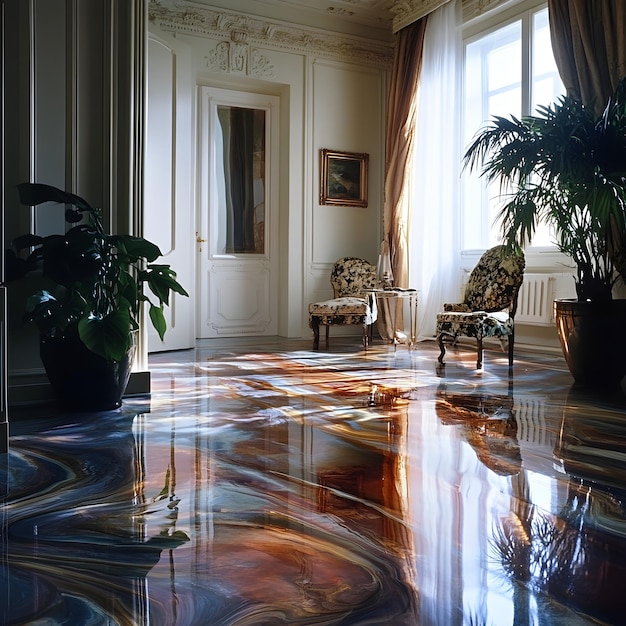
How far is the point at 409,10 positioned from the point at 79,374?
528cm

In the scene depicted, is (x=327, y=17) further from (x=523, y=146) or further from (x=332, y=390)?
(x=332, y=390)

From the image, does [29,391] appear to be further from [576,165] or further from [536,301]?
[536,301]

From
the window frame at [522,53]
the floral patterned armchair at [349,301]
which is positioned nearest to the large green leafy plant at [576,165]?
the window frame at [522,53]

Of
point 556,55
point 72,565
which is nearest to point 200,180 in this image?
point 556,55

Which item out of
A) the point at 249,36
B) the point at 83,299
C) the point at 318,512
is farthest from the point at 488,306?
the point at 249,36

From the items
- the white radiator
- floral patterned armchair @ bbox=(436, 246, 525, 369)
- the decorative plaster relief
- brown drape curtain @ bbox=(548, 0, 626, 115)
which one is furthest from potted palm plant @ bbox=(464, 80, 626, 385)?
the decorative plaster relief

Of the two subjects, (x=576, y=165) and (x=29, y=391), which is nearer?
(x=29, y=391)

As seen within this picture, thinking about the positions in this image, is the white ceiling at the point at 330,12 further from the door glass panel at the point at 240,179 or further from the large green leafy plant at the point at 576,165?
the large green leafy plant at the point at 576,165

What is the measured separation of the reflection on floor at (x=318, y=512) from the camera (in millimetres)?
1445

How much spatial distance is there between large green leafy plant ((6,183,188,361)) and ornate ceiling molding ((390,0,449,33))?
14.6 feet

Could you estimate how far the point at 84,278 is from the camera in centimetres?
320

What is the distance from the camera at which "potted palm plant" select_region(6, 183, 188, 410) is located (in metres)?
3.16

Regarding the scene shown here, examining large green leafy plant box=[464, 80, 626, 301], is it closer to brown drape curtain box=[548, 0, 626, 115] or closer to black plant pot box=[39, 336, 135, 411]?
brown drape curtain box=[548, 0, 626, 115]

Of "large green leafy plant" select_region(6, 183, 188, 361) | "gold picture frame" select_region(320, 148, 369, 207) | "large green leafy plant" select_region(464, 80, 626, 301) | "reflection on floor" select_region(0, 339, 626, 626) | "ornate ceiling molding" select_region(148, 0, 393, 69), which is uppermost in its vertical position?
"ornate ceiling molding" select_region(148, 0, 393, 69)
